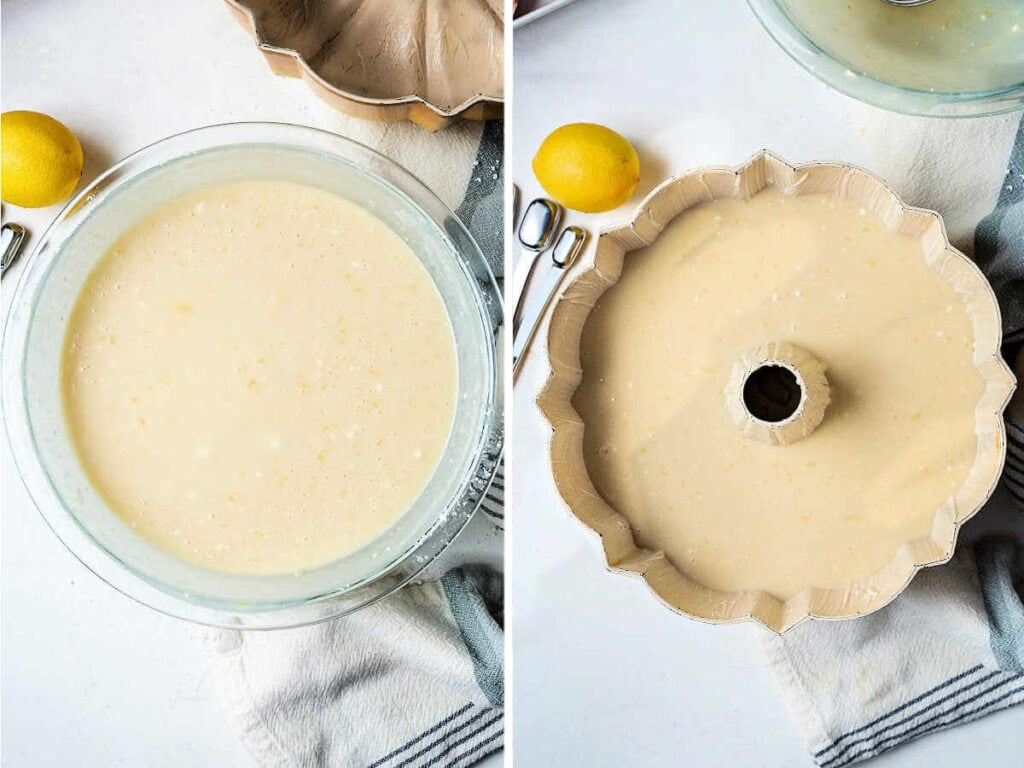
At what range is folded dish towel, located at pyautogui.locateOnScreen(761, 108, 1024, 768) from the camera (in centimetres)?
73

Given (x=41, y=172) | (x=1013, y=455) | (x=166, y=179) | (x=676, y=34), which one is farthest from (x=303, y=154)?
(x=1013, y=455)

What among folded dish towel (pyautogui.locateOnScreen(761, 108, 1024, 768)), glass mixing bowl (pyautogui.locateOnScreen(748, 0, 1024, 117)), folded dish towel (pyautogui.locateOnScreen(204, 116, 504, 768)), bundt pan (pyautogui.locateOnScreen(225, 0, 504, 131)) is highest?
glass mixing bowl (pyautogui.locateOnScreen(748, 0, 1024, 117))

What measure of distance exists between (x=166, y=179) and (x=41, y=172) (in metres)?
0.10

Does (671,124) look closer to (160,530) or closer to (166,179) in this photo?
(166,179)

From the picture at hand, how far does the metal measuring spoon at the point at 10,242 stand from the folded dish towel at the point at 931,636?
65 centimetres

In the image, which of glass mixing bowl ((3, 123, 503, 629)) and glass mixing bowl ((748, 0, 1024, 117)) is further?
glass mixing bowl ((3, 123, 503, 629))

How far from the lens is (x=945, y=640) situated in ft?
2.46

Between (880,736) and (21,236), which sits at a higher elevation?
(21,236)

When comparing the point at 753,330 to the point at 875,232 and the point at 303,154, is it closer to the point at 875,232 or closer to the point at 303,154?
the point at 875,232

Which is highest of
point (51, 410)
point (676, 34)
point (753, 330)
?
point (676, 34)

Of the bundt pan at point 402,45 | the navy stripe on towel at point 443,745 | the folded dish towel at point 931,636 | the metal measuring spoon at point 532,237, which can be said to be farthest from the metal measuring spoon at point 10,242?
the folded dish towel at point 931,636

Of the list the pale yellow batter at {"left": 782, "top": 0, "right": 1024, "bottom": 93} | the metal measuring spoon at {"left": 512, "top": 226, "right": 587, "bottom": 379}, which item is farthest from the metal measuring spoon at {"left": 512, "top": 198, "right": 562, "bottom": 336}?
the pale yellow batter at {"left": 782, "top": 0, "right": 1024, "bottom": 93}

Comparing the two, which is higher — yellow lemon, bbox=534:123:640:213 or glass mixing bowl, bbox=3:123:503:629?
yellow lemon, bbox=534:123:640:213

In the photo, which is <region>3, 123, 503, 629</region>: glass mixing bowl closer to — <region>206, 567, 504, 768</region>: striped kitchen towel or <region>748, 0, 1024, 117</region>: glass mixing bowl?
<region>206, 567, 504, 768</region>: striped kitchen towel
